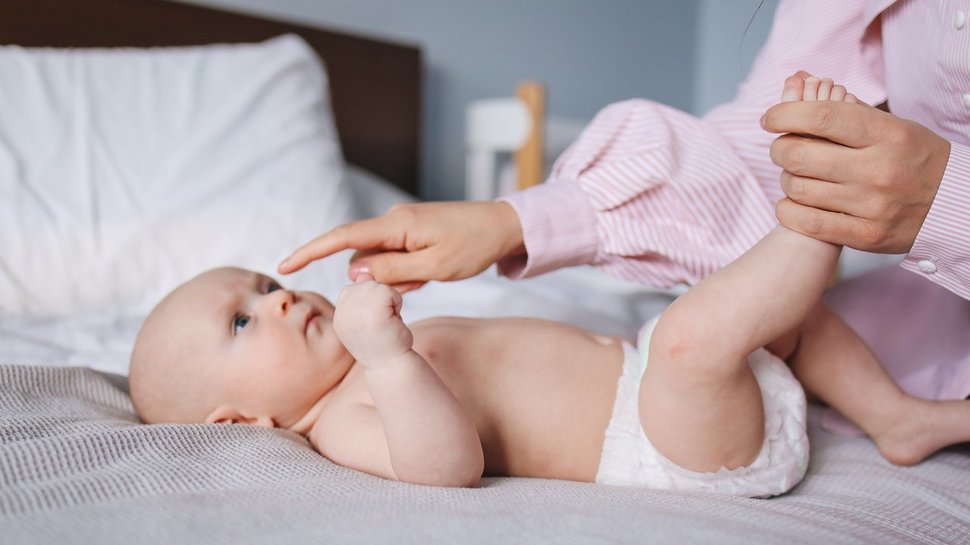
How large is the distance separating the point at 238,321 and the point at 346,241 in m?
0.18

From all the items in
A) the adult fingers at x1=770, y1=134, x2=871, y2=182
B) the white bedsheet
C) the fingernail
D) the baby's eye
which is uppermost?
the adult fingers at x1=770, y1=134, x2=871, y2=182

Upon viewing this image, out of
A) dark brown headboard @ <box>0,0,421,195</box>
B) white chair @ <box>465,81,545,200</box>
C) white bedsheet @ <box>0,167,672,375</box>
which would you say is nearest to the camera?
white bedsheet @ <box>0,167,672,375</box>

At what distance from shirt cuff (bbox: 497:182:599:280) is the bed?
287 mm

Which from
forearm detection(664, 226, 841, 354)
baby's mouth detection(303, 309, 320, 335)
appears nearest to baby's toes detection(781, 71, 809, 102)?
forearm detection(664, 226, 841, 354)

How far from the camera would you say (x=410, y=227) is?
0.78m

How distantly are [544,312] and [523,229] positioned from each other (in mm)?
356

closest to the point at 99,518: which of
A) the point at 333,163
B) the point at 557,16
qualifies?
the point at 333,163

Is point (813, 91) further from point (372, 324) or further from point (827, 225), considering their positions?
point (372, 324)

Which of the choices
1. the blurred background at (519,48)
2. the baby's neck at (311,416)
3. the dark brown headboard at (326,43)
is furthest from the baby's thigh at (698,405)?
the dark brown headboard at (326,43)

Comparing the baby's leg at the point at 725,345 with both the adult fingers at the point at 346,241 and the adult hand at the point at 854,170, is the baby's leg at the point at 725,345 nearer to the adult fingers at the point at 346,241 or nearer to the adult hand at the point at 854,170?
the adult hand at the point at 854,170

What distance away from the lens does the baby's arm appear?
611 mm

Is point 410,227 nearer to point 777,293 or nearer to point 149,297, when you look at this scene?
point 777,293

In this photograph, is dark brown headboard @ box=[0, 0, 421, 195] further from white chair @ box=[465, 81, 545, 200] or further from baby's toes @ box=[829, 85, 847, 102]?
baby's toes @ box=[829, 85, 847, 102]

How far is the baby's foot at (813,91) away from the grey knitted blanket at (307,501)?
312 millimetres
